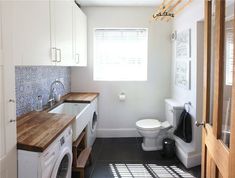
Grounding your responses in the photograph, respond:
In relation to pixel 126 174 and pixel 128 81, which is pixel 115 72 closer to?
pixel 128 81

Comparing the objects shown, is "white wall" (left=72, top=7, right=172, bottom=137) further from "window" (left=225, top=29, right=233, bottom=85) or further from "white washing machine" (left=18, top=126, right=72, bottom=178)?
"window" (left=225, top=29, right=233, bottom=85)

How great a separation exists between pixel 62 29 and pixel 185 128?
206cm

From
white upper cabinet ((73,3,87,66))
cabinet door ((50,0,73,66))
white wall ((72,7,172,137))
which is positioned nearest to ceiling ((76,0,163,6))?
white wall ((72,7,172,137))

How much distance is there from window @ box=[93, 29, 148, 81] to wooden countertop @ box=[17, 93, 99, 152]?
2007 mm

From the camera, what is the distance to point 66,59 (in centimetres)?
280

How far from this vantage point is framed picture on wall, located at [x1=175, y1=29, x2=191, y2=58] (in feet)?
10.5

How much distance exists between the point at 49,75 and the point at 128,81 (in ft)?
5.10

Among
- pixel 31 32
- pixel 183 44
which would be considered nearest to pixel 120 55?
pixel 183 44

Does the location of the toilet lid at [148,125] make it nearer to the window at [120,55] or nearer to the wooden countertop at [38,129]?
the window at [120,55]

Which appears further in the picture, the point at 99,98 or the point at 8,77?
the point at 99,98

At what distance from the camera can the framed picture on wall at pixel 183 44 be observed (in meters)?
3.21

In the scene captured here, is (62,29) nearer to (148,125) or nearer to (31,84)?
(31,84)

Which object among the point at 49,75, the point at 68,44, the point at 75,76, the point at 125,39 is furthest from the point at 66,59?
the point at 125,39

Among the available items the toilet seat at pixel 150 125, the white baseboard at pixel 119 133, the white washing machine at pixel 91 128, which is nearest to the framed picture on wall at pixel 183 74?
the toilet seat at pixel 150 125
